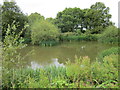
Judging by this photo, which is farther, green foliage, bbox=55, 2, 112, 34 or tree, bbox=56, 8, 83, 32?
tree, bbox=56, 8, 83, 32

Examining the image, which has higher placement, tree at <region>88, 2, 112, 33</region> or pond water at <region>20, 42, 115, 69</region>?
tree at <region>88, 2, 112, 33</region>

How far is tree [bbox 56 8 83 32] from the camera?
22.9 metres

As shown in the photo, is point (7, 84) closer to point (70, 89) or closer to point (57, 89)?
point (57, 89)

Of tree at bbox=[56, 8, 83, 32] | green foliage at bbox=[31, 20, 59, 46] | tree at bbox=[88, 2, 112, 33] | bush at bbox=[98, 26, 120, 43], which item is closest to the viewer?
green foliage at bbox=[31, 20, 59, 46]

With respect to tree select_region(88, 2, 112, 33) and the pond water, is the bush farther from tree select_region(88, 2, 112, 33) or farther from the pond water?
tree select_region(88, 2, 112, 33)

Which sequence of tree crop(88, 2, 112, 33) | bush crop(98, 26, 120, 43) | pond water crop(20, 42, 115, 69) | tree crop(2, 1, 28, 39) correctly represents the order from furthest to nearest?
tree crop(88, 2, 112, 33) < tree crop(2, 1, 28, 39) < bush crop(98, 26, 120, 43) < pond water crop(20, 42, 115, 69)

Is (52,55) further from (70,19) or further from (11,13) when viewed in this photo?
(70,19)

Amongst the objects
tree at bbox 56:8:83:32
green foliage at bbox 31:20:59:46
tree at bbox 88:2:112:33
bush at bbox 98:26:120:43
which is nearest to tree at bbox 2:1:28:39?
green foliage at bbox 31:20:59:46

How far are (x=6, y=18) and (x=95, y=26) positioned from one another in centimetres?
1499

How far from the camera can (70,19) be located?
23.2 m

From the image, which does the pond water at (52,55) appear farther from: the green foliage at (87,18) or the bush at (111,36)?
the green foliage at (87,18)

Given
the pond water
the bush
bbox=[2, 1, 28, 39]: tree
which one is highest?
bbox=[2, 1, 28, 39]: tree

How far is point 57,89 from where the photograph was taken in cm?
213

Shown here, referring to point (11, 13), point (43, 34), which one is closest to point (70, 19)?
point (43, 34)
